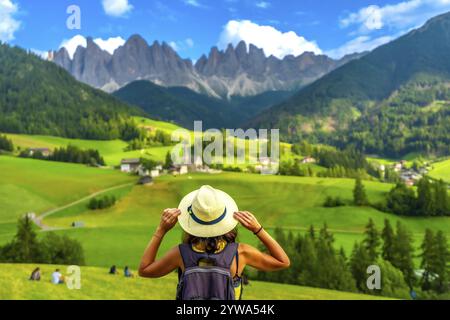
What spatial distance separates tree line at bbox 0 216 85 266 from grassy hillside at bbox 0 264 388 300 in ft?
63.9

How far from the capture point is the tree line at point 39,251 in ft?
187

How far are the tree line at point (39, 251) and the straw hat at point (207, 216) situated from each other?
185 ft

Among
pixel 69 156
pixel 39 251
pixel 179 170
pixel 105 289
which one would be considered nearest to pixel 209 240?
pixel 105 289

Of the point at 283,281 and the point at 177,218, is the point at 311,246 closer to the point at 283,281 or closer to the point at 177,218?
the point at 283,281

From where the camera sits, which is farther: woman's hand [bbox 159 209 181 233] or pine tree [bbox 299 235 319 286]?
pine tree [bbox 299 235 319 286]

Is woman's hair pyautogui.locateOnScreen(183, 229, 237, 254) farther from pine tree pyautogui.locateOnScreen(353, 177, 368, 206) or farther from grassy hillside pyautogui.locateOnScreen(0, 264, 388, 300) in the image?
pine tree pyautogui.locateOnScreen(353, 177, 368, 206)

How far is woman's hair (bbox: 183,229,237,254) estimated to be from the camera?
537 cm

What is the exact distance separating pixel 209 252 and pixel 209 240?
16 cm

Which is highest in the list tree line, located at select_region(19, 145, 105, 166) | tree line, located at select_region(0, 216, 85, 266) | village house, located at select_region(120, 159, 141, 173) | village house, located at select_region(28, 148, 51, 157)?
village house, located at select_region(28, 148, 51, 157)

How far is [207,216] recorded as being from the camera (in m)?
5.32

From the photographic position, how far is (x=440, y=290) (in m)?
62.1

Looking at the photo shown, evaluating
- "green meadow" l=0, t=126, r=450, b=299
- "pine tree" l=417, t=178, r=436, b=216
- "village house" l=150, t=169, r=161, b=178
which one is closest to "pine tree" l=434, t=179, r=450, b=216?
"pine tree" l=417, t=178, r=436, b=216

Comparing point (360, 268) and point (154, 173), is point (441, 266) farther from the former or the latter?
point (154, 173)

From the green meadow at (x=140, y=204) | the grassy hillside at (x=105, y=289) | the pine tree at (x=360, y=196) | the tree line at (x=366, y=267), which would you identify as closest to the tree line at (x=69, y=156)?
the green meadow at (x=140, y=204)
